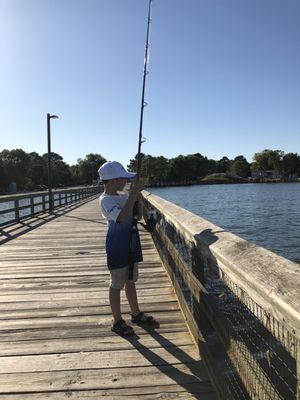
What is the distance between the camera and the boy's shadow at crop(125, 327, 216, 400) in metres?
3.23

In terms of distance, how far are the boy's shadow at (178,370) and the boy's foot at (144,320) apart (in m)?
0.25

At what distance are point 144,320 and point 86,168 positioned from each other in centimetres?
14457

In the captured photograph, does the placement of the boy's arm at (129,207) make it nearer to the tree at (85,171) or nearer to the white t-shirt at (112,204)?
the white t-shirt at (112,204)

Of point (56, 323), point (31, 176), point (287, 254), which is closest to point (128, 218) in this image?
point (56, 323)

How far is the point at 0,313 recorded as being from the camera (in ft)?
16.6

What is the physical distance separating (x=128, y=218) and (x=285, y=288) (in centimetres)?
239

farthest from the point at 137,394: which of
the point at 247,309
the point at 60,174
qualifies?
the point at 60,174

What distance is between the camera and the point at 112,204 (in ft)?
13.4

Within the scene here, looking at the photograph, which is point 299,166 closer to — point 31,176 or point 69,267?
point 31,176

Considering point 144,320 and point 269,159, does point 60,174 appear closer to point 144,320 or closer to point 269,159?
point 269,159

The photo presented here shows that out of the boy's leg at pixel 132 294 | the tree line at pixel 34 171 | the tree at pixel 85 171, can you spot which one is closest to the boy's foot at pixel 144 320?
the boy's leg at pixel 132 294

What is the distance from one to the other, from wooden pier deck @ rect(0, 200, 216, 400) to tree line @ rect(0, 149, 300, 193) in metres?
48.9

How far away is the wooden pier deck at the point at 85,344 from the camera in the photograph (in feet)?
10.8

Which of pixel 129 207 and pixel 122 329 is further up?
pixel 129 207
